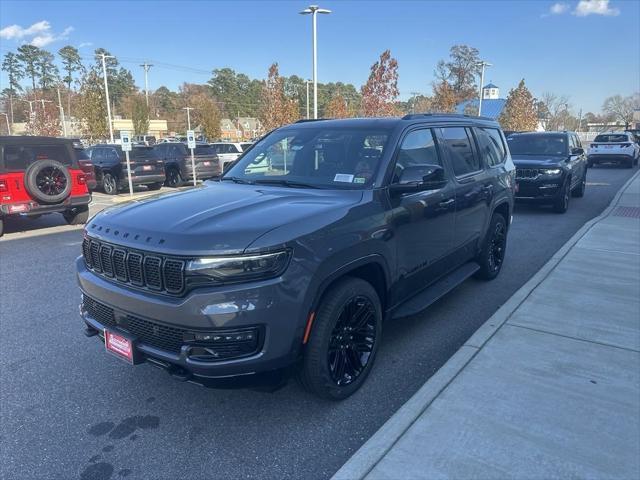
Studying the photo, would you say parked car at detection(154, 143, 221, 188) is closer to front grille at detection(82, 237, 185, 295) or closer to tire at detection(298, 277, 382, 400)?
front grille at detection(82, 237, 185, 295)

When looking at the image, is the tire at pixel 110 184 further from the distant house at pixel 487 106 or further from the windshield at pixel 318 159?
the distant house at pixel 487 106

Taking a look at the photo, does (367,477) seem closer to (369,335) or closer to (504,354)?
(369,335)

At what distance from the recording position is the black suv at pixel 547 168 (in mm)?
10906

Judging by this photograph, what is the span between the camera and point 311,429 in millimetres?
3045

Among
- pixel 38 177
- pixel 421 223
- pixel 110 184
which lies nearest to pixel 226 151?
pixel 110 184

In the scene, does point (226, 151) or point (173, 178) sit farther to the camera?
point (226, 151)

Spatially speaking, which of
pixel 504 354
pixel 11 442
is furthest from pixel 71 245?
pixel 504 354

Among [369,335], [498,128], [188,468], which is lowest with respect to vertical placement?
[188,468]

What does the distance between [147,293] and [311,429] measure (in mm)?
1332

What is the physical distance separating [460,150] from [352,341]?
255 cm

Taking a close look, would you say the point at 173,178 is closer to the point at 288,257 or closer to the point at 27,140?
the point at 27,140

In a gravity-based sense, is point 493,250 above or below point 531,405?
above

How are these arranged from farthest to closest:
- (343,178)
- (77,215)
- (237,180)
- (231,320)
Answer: (77,215)
(237,180)
(343,178)
(231,320)

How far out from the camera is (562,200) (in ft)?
36.2
